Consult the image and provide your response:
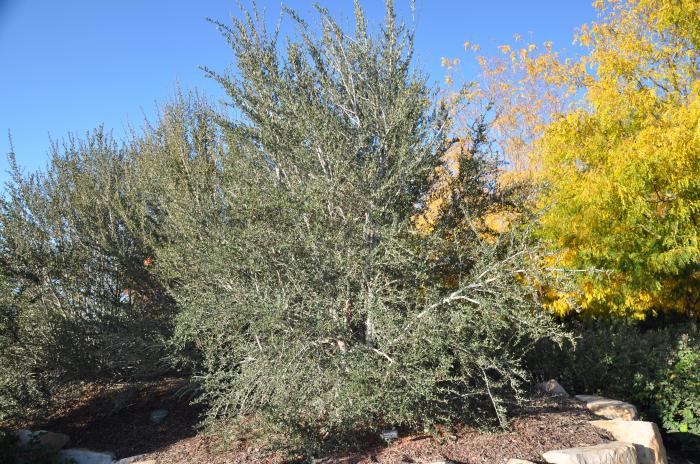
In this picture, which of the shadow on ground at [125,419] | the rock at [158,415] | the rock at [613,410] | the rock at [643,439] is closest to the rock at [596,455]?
the rock at [643,439]

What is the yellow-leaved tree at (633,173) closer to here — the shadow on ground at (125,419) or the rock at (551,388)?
the rock at (551,388)

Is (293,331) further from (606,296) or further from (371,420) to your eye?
(606,296)

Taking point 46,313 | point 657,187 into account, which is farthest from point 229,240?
point 657,187

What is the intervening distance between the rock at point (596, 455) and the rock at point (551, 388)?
5.02 feet

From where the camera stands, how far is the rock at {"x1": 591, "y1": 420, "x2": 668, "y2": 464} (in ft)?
15.0

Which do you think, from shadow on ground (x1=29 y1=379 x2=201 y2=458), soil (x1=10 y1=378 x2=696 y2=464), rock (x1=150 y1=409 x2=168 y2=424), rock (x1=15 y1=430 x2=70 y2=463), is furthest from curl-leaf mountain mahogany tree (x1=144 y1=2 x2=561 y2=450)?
rock (x1=15 y1=430 x2=70 y2=463)

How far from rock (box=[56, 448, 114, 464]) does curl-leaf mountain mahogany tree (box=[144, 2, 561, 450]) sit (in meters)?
1.45

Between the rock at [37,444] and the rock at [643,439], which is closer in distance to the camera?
the rock at [643,439]

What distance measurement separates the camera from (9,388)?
611 cm

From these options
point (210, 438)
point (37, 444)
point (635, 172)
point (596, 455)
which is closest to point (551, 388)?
point (596, 455)

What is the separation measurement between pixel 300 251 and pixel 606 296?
5.39m

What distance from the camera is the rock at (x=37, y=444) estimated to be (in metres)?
5.59

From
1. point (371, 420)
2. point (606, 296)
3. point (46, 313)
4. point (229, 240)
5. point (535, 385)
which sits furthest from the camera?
point (606, 296)

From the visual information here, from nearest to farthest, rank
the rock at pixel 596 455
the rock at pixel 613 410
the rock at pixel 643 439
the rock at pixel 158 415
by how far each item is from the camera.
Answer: the rock at pixel 596 455
the rock at pixel 643 439
the rock at pixel 613 410
the rock at pixel 158 415
